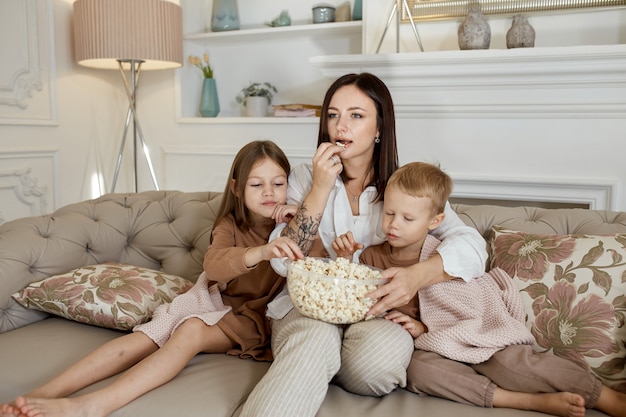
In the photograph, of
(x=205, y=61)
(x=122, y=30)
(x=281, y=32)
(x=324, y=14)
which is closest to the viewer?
(x=122, y=30)

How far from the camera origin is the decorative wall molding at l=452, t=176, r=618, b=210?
93.6 inches

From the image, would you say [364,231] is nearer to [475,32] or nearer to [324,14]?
[475,32]

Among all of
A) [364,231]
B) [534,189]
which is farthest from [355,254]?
[534,189]

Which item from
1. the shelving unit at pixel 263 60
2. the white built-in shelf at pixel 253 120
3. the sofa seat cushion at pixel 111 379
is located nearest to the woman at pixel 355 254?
the sofa seat cushion at pixel 111 379

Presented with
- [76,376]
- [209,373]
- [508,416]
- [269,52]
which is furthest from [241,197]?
[269,52]

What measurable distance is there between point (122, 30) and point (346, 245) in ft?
6.38

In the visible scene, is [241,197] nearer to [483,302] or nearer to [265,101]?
[483,302]

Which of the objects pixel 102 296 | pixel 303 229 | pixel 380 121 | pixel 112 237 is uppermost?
pixel 380 121

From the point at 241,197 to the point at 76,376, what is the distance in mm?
667

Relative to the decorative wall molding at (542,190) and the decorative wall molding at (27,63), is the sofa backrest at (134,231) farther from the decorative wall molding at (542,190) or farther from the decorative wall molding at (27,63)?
the decorative wall molding at (27,63)

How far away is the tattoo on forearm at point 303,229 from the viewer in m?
1.57

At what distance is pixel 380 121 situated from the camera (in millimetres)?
1709

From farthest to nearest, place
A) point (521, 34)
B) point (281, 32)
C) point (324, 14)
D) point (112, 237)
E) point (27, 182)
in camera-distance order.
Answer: point (281, 32)
point (324, 14)
point (27, 182)
point (521, 34)
point (112, 237)

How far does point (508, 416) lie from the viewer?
1.21 meters
